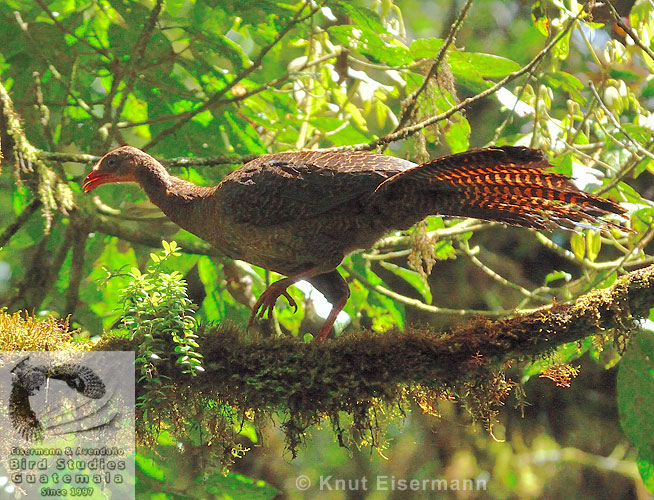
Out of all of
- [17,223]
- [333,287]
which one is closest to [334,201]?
[333,287]

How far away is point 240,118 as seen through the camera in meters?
4.00

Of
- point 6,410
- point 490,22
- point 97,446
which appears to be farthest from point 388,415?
point 490,22

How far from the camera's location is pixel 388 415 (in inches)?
109

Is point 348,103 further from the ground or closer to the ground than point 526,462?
further from the ground

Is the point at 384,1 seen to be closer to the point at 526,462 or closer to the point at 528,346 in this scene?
the point at 528,346

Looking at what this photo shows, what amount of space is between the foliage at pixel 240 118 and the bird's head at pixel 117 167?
0.18 m

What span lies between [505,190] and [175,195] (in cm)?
139

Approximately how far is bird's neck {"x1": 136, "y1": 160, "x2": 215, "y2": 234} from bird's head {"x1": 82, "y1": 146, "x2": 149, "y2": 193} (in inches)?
1.5

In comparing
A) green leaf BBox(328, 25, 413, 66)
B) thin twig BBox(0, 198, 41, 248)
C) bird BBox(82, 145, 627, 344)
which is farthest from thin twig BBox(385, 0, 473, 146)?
thin twig BBox(0, 198, 41, 248)

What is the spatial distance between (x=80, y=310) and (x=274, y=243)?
179 centimetres

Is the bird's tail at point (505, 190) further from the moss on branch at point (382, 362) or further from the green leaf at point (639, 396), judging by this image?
the green leaf at point (639, 396)

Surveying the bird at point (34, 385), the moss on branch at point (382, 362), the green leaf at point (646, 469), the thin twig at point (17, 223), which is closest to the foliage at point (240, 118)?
the thin twig at point (17, 223)

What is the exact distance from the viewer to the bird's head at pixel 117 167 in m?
3.06

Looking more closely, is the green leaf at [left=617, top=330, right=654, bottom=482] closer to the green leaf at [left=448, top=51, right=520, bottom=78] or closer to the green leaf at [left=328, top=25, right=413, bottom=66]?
the green leaf at [left=448, top=51, right=520, bottom=78]
